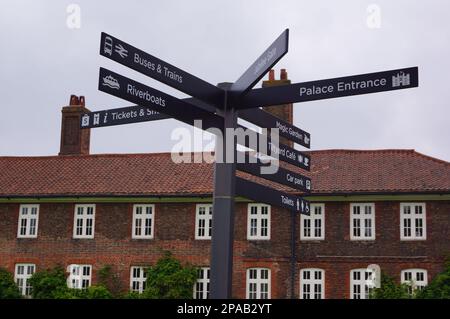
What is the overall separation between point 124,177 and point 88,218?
2325 mm

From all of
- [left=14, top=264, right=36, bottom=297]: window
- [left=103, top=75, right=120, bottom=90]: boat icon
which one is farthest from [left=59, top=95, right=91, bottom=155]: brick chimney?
[left=103, top=75, right=120, bottom=90]: boat icon

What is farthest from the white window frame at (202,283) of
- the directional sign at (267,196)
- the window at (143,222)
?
the directional sign at (267,196)

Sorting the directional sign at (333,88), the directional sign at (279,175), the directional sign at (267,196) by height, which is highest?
the directional sign at (333,88)

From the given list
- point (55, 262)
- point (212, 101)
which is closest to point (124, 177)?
point (55, 262)

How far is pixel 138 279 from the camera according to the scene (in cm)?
2997

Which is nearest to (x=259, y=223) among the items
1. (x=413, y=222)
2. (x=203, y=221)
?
(x=203, y=221)

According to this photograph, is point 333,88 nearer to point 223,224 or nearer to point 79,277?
point 223,224

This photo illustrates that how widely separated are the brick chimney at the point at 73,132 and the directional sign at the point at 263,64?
28315 millimetres

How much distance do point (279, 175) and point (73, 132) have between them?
92.9 feet

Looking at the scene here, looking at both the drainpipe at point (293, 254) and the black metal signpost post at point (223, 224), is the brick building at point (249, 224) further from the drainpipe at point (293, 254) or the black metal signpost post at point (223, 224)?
the black metal signpost post at point (223, 224)

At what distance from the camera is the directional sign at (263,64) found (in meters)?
7.91

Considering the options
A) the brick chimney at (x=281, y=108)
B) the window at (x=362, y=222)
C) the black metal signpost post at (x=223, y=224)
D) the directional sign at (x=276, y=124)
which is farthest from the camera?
the brick chimney at (x=281, y=108)

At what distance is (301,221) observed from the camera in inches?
1142

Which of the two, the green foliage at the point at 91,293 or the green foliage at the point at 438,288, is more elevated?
the green foliage at the point at 438,288
